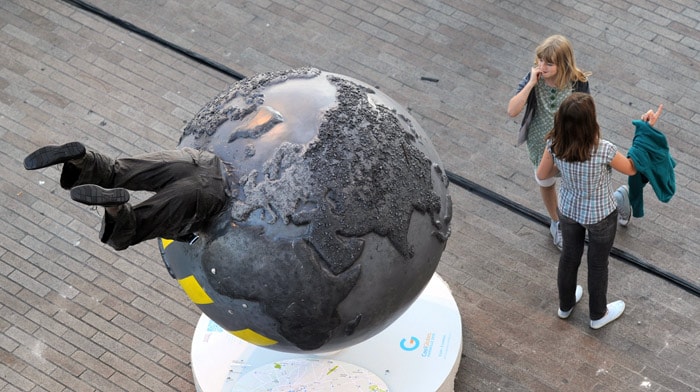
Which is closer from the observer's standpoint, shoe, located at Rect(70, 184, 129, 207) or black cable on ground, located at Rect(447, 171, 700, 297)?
shoe, located at Rect(70, 184, 129, 207)

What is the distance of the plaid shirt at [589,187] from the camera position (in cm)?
595

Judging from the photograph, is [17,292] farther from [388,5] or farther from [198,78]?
[388,5]

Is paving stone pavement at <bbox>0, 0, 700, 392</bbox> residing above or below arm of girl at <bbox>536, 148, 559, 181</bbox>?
below

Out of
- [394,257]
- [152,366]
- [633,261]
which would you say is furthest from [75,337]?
[633,261]

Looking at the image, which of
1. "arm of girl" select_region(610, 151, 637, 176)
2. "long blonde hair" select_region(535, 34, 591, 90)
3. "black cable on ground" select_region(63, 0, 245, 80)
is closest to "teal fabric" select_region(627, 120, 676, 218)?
"arm of girl" select_region(610, 151, 637, 176)

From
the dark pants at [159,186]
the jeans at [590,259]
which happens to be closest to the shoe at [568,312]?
the jeans at [590,259]

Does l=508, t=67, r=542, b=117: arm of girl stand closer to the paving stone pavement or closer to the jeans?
the jeans

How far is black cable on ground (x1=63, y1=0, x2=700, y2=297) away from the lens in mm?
7113

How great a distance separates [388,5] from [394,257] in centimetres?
471

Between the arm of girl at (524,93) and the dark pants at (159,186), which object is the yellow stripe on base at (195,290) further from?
the arm of girl at (524,93)

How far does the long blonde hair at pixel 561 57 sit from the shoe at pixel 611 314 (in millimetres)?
1447

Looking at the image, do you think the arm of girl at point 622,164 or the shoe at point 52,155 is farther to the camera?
the arm of girl at point 622,164

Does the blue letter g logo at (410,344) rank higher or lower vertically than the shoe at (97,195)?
lower

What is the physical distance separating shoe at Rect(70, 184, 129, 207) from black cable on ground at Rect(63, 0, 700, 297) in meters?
3.84
